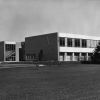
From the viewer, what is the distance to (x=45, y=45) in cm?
7606

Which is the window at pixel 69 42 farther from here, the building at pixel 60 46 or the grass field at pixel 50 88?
the grass field at pixel 50 88

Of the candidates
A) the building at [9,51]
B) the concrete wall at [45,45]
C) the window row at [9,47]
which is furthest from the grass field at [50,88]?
the window row at [9,47]

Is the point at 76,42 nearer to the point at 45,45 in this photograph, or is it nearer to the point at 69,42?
the point at 69,42

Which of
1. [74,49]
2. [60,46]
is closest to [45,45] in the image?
[60,46]

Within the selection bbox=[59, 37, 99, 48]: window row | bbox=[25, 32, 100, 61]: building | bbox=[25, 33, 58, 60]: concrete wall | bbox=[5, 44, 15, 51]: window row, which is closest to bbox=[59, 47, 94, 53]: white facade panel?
bbox=[25, 32, 100, 61]: building

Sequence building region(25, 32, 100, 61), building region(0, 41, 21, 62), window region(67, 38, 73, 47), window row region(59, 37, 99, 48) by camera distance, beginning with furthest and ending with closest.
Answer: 1. building region(0, 41, 21, 62)
2. window region(67, 38, 73, 47)
3. window row region(59, 37, 99, 48)
4. building region(25, 32, 100, 61)

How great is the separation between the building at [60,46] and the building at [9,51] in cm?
520

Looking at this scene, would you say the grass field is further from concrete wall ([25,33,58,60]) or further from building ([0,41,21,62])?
building ([0,41,21,62])

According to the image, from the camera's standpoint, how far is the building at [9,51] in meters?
87.6

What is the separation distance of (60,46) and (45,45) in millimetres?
5026

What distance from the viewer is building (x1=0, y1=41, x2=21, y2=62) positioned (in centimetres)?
8756

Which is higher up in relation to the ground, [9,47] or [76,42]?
[76,42]

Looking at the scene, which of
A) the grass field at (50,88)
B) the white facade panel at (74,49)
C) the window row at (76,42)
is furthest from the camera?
the window row at (76,42)

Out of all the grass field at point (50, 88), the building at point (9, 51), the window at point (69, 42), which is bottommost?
the grass field at point (50, 88)
